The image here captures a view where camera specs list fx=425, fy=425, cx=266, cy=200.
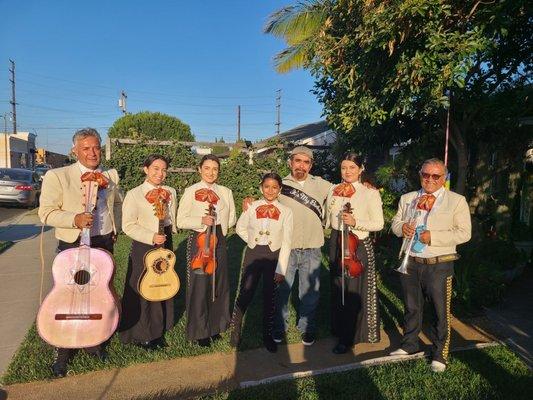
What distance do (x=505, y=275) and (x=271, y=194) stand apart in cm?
450

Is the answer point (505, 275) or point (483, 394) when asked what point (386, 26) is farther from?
point (505, 275)

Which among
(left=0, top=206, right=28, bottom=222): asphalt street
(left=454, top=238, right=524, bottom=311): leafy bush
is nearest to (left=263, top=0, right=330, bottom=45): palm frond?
(left=454, top=238, right=524, bottom=311): leafy bush

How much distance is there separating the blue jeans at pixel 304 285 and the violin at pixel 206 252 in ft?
2.71

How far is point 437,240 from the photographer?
3805 mm

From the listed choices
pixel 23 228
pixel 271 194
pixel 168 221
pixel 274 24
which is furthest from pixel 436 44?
pixel 23 228

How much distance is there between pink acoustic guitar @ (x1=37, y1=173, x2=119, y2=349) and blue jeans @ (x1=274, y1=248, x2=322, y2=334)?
1.68 metres

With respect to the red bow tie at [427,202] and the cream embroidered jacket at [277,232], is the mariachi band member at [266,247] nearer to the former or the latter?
the cream embroidered jacket at [277,232]

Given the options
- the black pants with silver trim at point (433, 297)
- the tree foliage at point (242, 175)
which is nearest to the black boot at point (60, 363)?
the black pants with silver trim at point (433, 297)

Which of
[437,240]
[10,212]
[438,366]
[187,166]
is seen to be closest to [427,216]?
[437,240]

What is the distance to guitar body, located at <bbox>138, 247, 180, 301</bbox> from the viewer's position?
405 cm

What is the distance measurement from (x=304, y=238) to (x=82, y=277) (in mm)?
2130

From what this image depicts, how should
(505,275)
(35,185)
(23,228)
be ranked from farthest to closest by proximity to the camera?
(35,185) < (23,228) < (505,275)

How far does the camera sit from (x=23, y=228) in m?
12.3

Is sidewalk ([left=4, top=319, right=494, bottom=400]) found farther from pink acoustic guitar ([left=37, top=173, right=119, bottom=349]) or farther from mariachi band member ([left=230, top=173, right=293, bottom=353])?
pink acoustic guitar ([left=37, top=173, right=119, bottom=349])
